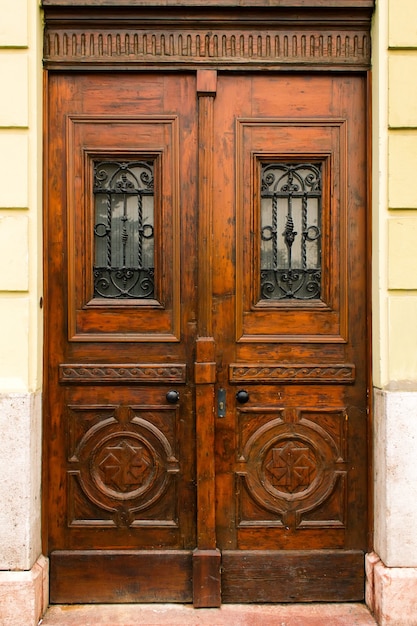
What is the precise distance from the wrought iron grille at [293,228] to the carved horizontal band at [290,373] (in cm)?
47

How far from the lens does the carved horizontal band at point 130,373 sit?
3906mm

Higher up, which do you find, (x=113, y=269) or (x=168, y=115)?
(x=168, y=115)

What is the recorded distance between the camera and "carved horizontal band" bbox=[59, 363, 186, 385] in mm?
3906

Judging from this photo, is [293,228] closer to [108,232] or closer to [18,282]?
[108,232]

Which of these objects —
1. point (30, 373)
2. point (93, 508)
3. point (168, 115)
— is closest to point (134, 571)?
point (93, 508)

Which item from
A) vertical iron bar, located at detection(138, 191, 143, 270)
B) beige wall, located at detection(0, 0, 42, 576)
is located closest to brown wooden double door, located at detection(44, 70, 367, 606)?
vertical iron bar, located at detection(138, 191, 143, 270)

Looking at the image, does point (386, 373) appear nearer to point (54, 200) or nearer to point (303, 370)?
point (303, 370)

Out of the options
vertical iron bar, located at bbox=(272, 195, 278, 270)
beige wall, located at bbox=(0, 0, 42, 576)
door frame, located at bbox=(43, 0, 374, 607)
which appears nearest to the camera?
beige wall, located at bbox=(0, 0, 42, 576)

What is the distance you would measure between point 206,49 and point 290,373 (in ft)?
7.14

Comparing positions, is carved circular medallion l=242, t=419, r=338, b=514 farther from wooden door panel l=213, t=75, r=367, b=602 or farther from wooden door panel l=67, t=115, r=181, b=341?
wooden door panel l=67, t=115, r=181, b=341

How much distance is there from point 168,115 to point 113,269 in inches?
42.2

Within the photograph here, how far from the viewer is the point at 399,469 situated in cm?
367

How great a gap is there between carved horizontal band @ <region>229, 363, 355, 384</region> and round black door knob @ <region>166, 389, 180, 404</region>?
0.37m

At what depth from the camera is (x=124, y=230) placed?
3.96 meters
